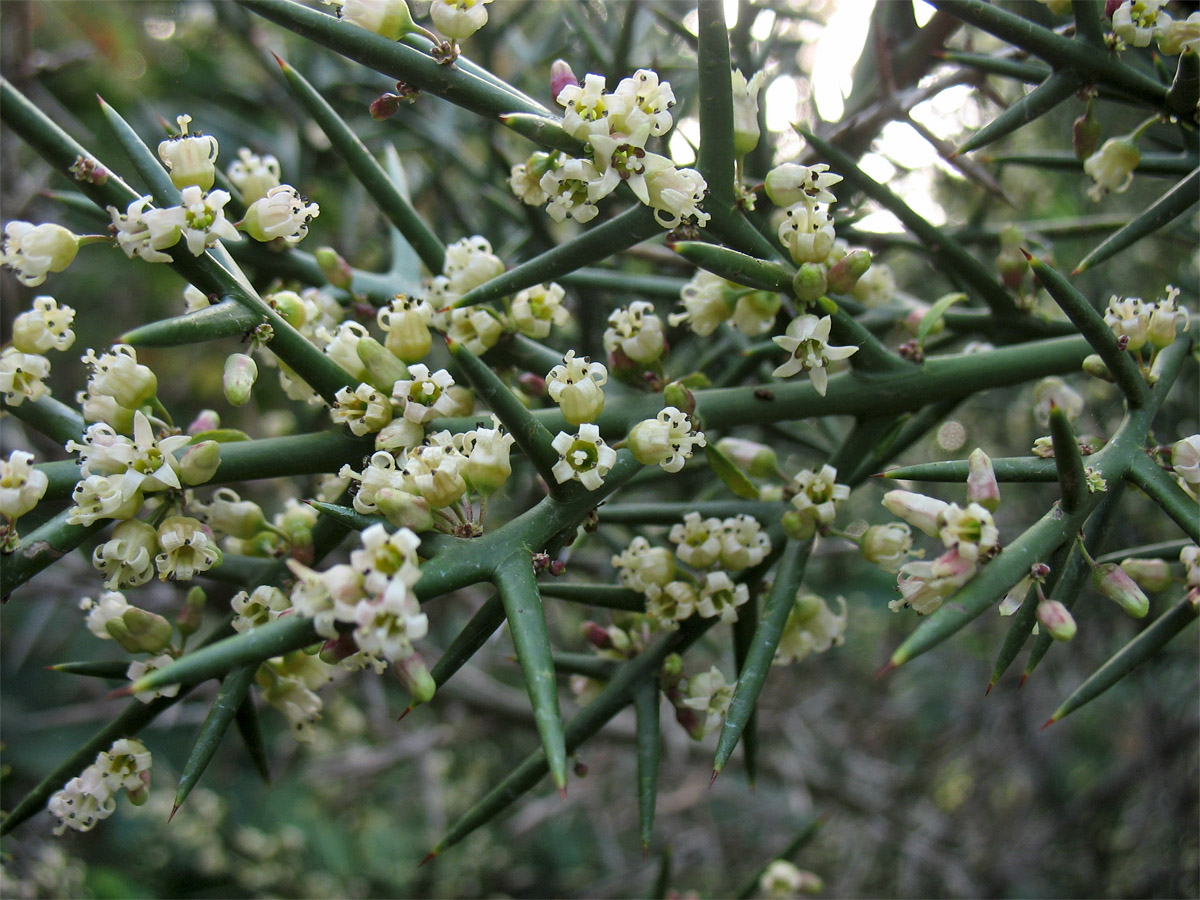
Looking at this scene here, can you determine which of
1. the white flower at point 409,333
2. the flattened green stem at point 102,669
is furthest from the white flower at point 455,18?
the flattened green stem at point 102,669

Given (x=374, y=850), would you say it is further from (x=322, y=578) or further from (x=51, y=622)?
(x=322, y=578)

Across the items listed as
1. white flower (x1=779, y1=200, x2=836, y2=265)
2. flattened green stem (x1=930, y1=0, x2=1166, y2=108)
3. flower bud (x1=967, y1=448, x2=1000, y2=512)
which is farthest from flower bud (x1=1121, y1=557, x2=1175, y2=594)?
flattened green stem (x1=930, y1=0, x2=1166, y2=108)

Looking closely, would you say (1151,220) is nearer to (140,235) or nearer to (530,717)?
(140,235)

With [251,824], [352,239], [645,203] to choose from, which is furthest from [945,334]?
[251,824]

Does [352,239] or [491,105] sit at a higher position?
[352,239]

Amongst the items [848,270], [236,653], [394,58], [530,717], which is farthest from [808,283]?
[530,717]
